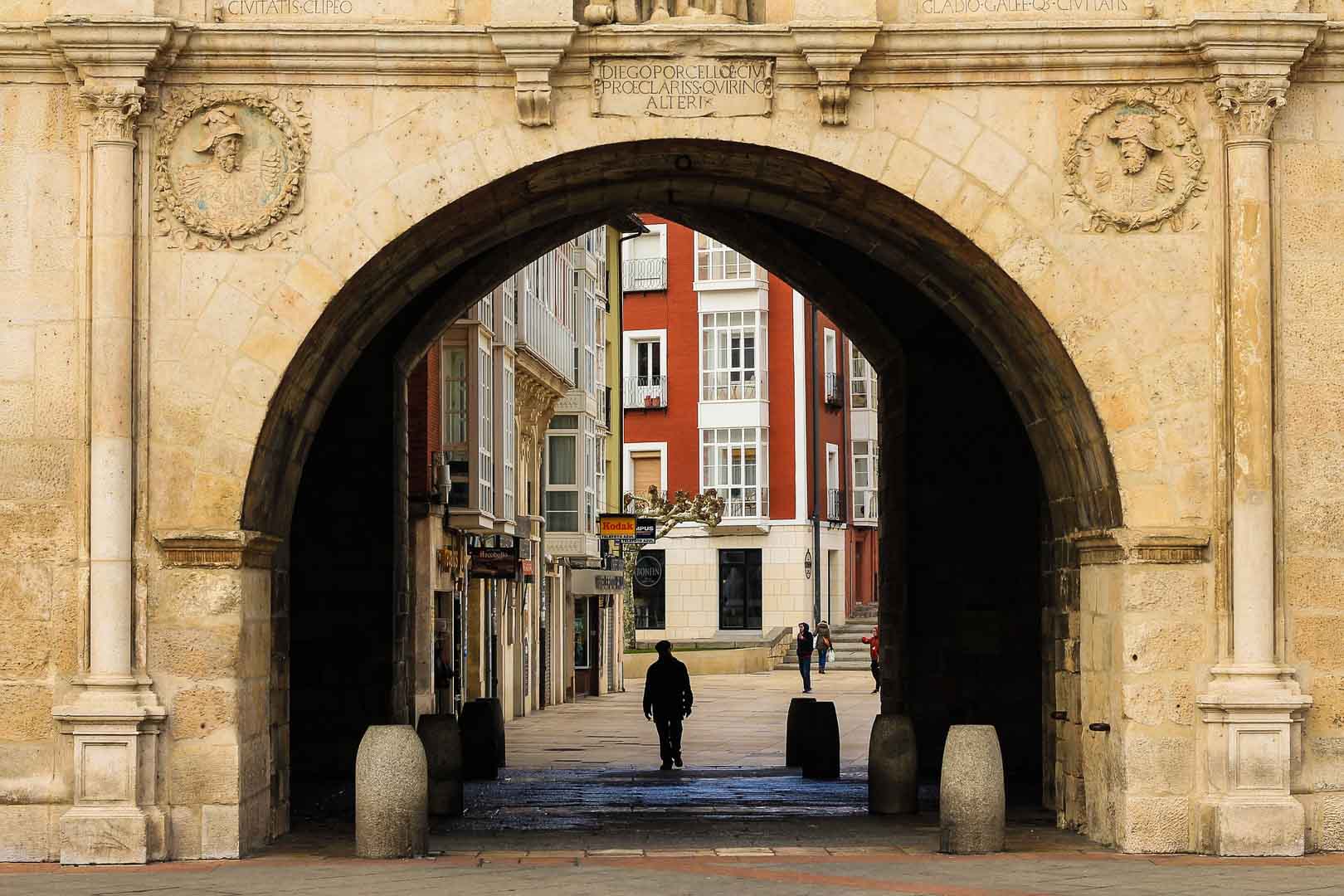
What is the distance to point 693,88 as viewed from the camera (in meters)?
14.8

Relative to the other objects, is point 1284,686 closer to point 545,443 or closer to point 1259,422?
point 1259,422

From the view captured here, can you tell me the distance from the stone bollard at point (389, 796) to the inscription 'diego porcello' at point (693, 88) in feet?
14.6

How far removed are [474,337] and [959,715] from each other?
1173 cm

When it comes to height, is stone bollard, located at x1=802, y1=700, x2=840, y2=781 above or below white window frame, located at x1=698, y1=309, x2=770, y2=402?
below

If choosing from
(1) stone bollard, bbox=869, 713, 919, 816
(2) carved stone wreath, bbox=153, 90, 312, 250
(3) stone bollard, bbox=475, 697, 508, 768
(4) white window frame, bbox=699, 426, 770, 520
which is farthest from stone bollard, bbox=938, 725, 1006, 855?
(4) white window frame, bbox=699, 426, 770, 520

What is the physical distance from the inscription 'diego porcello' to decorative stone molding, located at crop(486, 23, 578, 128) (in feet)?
1.07

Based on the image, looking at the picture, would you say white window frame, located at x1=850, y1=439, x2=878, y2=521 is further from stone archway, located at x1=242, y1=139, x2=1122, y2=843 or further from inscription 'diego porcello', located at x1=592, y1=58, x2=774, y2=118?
inscription 'diego porcello', located at x1=592, y1=58, x2=774, y2=118

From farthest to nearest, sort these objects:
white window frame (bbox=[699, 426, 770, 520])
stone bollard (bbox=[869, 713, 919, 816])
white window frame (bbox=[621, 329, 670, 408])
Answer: white window frame (bbox=[621, 329, 670, 408]) → white window frame (bbox=[699, 426, 770, 520]) → stone bollard (bbox=[869, 713, 919, 816])

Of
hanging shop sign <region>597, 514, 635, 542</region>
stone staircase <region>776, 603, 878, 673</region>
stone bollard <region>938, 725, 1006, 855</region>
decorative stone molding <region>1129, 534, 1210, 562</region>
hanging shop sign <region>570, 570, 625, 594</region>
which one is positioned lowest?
stone staircase <region>776, 603, 878, 673</region>

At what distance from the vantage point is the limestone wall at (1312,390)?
1457cm

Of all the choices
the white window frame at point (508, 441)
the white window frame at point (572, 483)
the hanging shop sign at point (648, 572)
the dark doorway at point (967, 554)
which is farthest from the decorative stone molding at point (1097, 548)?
the hanging shop sign at point (648, 572)

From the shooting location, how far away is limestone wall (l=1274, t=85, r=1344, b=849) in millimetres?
14570

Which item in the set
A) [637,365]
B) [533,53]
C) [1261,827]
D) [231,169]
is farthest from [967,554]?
[637,365]

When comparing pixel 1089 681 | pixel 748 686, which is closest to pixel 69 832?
pixel 1089 681
